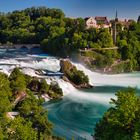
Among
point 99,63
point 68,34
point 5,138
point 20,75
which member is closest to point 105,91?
point 20,75

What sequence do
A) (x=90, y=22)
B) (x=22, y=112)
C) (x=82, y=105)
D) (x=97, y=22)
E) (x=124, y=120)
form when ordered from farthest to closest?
1. (x=97, y=22)
2. (x=90, y=22)
3. (x=82, y=105)
4. (x=22, y=112)
5. (x=124, y=120)

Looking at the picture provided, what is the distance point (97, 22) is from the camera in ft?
249

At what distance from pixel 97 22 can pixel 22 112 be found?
54.5m

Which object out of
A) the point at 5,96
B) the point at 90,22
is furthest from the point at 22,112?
the point at 90,22

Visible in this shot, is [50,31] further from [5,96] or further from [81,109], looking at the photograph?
[5,96]

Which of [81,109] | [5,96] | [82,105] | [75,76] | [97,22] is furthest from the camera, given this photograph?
[97,22]

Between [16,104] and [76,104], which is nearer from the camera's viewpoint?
[16,104]

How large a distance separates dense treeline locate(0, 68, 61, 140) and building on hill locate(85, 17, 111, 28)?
35456 millimetres

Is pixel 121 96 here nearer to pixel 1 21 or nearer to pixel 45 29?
pixel 45 29

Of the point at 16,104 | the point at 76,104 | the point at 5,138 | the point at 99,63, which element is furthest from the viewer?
the point at 99,63

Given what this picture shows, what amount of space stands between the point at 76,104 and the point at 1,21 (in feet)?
238

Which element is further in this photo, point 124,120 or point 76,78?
point 76,78

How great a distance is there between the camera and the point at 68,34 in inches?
2534

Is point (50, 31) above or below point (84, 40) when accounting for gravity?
above
